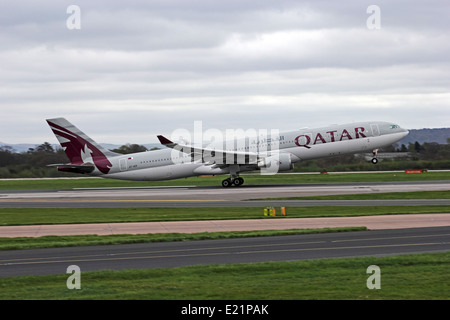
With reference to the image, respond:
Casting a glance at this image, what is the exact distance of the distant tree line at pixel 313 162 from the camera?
282 feet

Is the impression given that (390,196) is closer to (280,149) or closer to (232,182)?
(280,149)

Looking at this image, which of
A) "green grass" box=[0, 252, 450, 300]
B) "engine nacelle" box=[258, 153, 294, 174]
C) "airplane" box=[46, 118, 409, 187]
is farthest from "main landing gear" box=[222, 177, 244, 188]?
"green grass" box=[0, 252, 450, 300]

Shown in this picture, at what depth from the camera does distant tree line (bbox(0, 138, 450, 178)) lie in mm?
86062

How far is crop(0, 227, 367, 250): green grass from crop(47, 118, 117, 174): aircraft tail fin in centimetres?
3353

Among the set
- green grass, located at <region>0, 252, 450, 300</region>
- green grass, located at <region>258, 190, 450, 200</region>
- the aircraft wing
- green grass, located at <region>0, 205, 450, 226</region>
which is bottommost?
green grass, located at <region>0, 252, 450, 300</region>

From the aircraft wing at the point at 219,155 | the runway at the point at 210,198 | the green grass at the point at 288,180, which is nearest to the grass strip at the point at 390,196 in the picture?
the runway at the point at 210,198

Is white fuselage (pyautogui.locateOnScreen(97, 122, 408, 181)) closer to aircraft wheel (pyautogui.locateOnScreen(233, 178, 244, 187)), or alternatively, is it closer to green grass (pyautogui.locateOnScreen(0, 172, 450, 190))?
aircraft wheel (pyautogui.locateOnScreen(233, 178, 244, 187))

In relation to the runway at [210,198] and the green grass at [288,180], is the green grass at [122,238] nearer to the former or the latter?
the runway at [210,198]

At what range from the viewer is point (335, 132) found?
56344 millimetres

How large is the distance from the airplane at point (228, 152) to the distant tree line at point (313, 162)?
2666 centimetres

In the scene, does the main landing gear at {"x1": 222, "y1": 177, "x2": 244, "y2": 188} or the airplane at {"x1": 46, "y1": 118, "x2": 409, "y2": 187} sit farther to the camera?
the main landing gear at {"x1": 222, "y1": 177, "x2": 244, "y2": 188}
